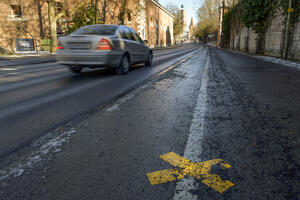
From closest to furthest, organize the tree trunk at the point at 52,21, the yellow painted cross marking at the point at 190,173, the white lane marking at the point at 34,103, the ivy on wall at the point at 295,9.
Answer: the yellow painted cross marking at the point at 190,173 → the white lane marking at the point at 34,103 → the ivy on wall at the point at 295,9 → the tree trunk at the point at 52,21

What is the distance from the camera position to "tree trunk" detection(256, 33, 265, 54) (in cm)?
1944

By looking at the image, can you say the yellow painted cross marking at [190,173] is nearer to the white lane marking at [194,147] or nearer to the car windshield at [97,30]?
the white lane marking at [194,147]

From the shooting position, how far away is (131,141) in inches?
93.7

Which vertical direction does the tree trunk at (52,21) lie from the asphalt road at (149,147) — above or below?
above

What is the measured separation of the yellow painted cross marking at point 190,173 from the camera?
1.66 m

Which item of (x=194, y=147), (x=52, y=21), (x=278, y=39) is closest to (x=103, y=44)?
(x=194, y=147)

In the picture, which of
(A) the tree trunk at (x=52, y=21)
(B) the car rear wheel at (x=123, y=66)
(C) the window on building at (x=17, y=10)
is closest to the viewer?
(B) the car rear wheel at (x=123, y=66)

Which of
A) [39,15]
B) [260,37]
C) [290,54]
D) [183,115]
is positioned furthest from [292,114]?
[39,15]

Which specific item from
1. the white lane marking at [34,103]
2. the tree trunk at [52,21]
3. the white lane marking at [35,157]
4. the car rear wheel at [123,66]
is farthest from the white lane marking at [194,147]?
the tree trunk at [52,21]

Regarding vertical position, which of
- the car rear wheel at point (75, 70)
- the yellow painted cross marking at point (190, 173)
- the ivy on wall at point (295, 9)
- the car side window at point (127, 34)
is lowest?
the yellow painted cross marking at point (190, 173)

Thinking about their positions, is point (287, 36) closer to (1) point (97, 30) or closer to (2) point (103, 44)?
(1) point (97, 30)

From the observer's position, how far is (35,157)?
2049mm

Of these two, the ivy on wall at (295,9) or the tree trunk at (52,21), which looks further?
the tree trunk at (52,21)

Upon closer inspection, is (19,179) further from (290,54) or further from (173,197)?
(290,54)
